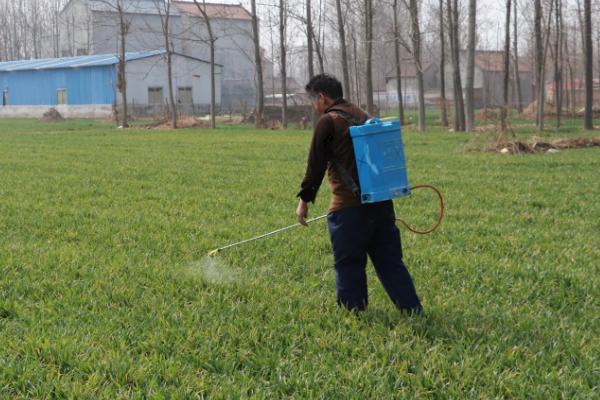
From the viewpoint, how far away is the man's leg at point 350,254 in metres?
4.42

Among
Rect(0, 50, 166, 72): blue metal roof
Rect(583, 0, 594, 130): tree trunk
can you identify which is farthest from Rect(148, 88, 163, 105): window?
Rect(583, 0, 594, 130): tree trunk

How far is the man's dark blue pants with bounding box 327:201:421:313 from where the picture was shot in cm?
443

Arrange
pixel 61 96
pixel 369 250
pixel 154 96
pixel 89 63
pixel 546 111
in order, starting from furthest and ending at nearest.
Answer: pixel 61 96
pixel 154 96
pixel 89 63
pixel 546 111
pixel 369 250

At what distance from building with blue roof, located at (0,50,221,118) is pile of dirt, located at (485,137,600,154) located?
33.8 m

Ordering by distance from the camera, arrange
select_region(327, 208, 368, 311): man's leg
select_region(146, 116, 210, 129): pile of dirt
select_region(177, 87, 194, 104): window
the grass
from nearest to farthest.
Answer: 1. the grass
2. select_region(327, 208, 368, 311): man's leg
3. select_region(146, 116, 210, 129): pile of dirt
4. select_region(177, 87, 194, 104): window

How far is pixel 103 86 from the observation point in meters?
49.8

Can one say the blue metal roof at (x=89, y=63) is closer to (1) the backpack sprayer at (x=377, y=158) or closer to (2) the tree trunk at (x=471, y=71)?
(2) the tree trunk at (x=471, y=71)

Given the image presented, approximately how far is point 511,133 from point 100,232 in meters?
12.1

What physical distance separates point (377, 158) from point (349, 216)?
426 millimetres

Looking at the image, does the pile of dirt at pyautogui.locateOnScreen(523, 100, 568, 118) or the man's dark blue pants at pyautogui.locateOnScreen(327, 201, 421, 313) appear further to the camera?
the pile of dirt at pyautogui.locateOnScreen(523, 100, 568, 118)

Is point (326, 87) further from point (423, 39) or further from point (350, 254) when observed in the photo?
point (423, 39)

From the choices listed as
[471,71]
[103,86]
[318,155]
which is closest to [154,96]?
[103,86]

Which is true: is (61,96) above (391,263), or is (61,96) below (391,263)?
above

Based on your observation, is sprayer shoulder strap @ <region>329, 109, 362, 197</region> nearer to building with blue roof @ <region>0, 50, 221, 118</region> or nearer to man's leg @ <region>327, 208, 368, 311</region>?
man's leg @ <region>327, 208, 368, 311</region>
